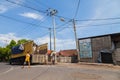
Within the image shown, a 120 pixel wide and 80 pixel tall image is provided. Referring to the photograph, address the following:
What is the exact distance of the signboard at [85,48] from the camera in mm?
32812

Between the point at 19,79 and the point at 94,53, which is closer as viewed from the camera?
the point at 19,79

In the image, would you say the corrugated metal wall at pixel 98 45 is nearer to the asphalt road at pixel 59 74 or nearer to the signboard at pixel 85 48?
the signboard at pixel 85 48

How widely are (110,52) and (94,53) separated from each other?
10.8ft

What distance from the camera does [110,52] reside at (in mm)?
29250

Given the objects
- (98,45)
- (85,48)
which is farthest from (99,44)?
(85,48)

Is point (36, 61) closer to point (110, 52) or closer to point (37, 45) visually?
point (37, 45)

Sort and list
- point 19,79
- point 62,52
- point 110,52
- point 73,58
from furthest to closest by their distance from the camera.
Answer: point 62,52
point 73,58
point 110,52
point 19,79

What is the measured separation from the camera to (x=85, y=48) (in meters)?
33.5

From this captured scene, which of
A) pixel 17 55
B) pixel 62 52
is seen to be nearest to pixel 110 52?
pixel 17 55

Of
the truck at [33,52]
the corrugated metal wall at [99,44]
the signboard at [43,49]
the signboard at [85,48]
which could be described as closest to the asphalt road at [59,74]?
the truck at [33,52]

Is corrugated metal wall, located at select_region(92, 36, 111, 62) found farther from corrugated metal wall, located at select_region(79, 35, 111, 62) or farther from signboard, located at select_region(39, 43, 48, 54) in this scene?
signboard, located at select_region(39, 43, 48, 54)

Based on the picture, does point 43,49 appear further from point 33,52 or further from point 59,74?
point 59,74

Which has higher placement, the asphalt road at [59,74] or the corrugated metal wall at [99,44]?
the corrugated metal wall at [99,44]

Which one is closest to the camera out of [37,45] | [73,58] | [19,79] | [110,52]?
[19,79]
